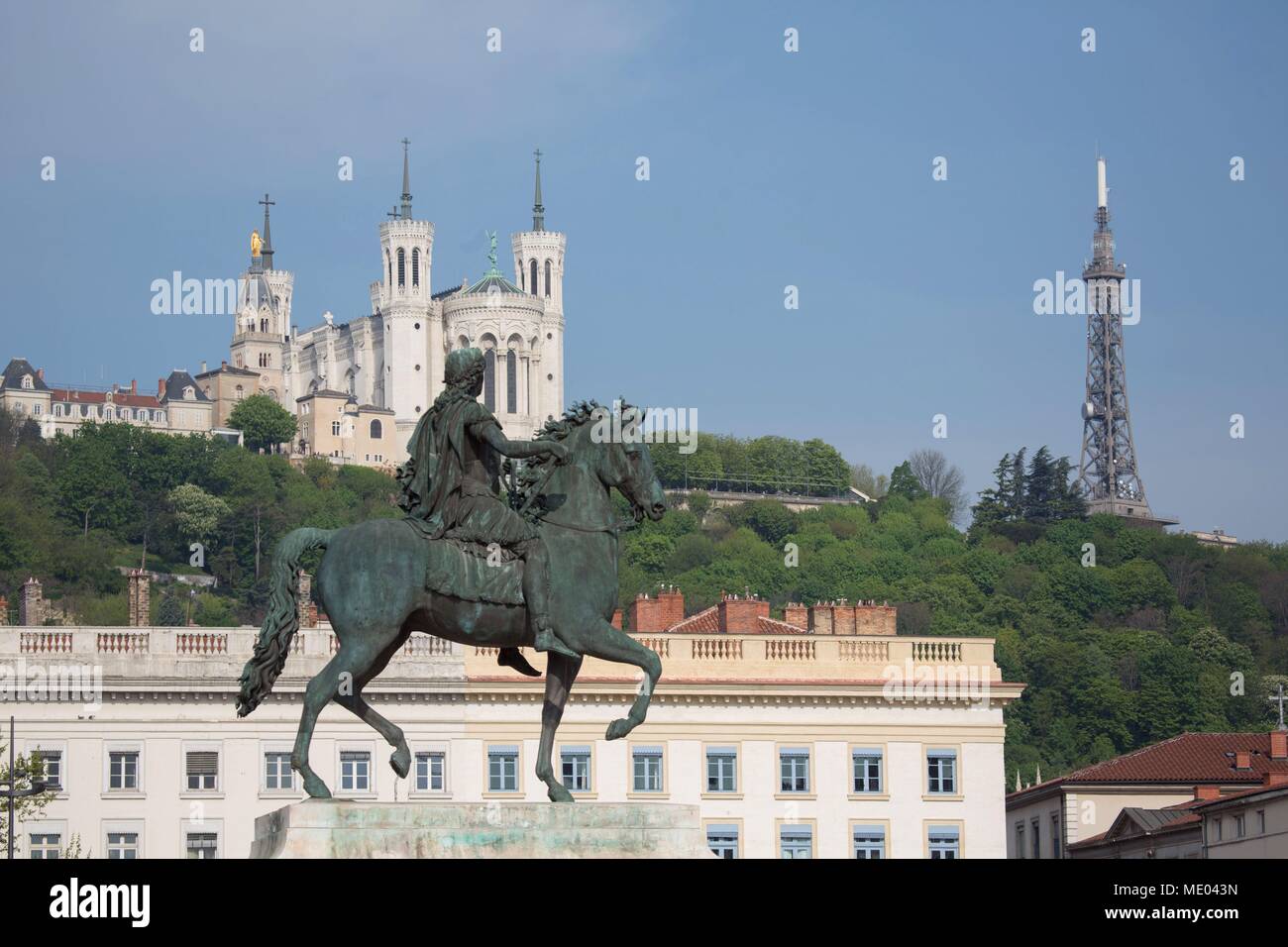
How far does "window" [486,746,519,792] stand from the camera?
5103 cm

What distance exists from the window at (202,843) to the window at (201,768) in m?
0.87

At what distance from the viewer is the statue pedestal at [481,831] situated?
58.1 feet

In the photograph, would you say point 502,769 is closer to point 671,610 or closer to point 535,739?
point 535,739

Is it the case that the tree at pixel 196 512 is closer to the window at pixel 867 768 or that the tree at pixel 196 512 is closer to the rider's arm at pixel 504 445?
the window at pixel 867 768

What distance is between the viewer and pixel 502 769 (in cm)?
5122

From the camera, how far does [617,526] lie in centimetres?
1933

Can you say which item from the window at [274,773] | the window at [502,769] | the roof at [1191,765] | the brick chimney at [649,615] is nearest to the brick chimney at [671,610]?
the brick chimney at [649,615]

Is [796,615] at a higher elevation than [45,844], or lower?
higher

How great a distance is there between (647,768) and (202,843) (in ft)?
26.4

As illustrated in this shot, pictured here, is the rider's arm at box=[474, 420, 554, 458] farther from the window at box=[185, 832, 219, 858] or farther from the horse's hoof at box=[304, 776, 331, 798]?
the window at box=[185, 832, 219, 858]

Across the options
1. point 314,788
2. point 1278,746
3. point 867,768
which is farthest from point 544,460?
point 1278,746
